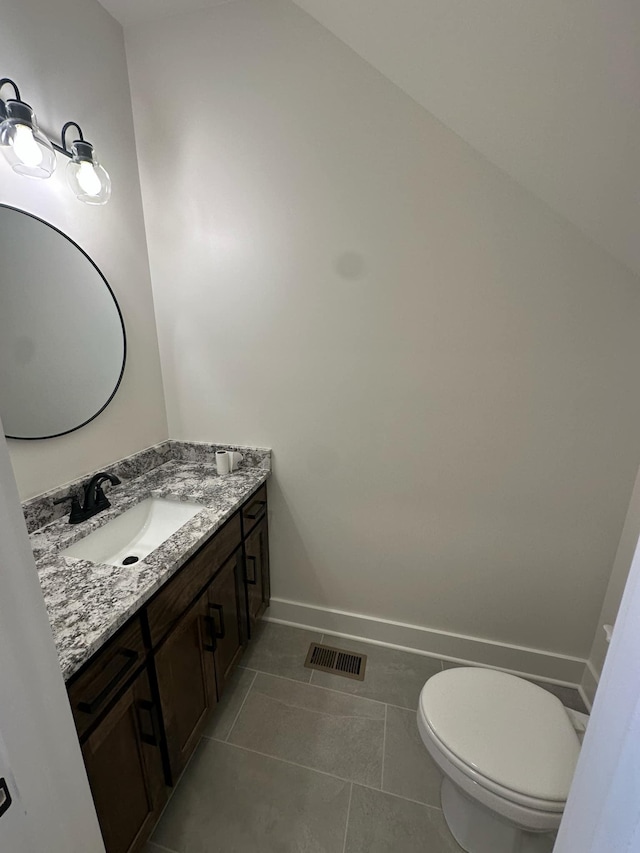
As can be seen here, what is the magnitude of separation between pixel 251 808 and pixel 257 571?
0.78 m

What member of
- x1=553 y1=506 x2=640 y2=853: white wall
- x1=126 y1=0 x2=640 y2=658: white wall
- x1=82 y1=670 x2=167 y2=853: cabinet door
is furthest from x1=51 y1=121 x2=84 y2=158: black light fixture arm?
x1=553 y1=506 x2=640 y2=853: white wall

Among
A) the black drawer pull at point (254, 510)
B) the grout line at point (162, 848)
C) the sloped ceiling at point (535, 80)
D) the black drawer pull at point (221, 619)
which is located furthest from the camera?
the black drawer pull at point (254, 510)

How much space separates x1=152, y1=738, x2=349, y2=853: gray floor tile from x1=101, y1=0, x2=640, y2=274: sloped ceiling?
2112 millimetres

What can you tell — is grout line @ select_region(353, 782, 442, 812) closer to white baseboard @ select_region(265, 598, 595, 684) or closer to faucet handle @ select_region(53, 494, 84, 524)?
white baseboard @ select_region(265, 598, 595, 684)

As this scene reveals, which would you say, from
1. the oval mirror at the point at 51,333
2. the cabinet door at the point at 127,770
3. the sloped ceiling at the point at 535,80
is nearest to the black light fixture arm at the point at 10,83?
the oval mirror at the point at 51,333

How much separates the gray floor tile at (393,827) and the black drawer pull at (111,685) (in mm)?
943

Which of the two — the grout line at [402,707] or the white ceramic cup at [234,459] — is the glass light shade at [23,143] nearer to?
the white ceramic cup at [234,459]

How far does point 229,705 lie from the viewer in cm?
151

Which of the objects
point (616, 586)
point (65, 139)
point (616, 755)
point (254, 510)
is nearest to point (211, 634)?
point (254, 510)

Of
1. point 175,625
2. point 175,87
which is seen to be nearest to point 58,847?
point 175,625

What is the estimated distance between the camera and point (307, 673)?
1652mm

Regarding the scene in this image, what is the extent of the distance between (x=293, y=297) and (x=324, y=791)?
1866 mm

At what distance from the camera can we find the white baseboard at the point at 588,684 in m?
1.49

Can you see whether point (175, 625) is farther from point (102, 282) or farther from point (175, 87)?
point (175, 87)
